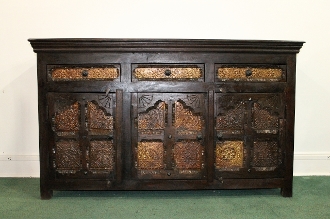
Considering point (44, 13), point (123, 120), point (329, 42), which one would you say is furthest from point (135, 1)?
point (329, 42)

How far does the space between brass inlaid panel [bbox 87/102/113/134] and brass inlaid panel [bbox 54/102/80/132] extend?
3.2 inches

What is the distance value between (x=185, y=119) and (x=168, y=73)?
1.03ft

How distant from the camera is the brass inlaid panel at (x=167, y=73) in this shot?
2.20m

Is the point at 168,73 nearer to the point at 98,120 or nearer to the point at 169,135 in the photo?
the point at 169,135

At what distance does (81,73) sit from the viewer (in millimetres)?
2195

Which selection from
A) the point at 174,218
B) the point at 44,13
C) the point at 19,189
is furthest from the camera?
the point at 44,13

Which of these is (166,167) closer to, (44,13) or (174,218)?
(174,218)

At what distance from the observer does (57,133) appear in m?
2.21

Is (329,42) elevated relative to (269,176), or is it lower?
elevated

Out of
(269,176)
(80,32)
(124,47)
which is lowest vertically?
(269,176)

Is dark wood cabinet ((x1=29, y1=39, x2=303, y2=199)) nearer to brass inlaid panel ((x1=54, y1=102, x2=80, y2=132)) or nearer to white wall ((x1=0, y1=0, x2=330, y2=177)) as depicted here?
brass inlaid panel ((x1=54, y1=102, x2=80, y2=132))

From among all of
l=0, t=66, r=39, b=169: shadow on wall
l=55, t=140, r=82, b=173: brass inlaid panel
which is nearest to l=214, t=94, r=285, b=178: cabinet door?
l=55, t=140, r=82, b=173: brass inlaid panel

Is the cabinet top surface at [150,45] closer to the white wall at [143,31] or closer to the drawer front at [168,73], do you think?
the drawer front at [168,73]

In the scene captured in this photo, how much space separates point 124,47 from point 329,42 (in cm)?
179
